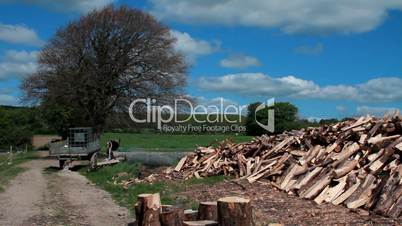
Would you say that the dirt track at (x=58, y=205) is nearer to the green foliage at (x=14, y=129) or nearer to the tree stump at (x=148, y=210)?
the tree stump at (x=148, y=210)

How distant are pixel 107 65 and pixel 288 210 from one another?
3255cm

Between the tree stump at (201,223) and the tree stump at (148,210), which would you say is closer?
the tree stump at (201,223)

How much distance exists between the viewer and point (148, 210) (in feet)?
22.8

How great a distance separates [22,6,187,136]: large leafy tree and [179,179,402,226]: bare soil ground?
2786 cm

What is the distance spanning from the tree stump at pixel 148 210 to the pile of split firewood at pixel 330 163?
5454 millimetres

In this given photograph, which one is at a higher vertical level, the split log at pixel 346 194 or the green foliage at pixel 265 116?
the green foliage at pixel 265 116

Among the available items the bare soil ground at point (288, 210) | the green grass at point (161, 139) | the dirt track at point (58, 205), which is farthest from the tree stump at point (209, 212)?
the green grass at point (161, 139)

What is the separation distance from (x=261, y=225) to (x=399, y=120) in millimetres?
6804

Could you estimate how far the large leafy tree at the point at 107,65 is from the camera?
42344 mm

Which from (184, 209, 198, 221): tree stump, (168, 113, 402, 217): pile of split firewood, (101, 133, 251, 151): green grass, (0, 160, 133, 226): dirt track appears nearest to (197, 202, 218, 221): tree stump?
(184, 209, 198, 221): tree stump

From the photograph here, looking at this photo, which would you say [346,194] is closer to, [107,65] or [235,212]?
[235,212]

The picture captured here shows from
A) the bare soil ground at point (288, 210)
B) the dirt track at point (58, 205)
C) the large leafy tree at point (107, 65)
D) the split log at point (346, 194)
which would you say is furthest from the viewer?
the large leafy tree at point (107, 65)

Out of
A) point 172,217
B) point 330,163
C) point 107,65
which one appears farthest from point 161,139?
point 172,217

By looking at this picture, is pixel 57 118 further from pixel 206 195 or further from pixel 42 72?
pixel 206 195
